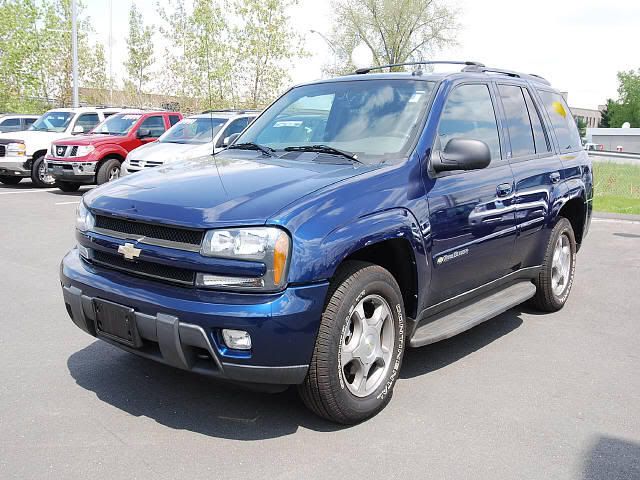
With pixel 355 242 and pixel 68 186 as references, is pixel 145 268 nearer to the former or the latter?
pixel 355 242

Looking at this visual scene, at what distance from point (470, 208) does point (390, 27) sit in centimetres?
5223

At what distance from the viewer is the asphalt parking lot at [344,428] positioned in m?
3.21

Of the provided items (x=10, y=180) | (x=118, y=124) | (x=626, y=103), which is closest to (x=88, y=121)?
(x=118, y=124)

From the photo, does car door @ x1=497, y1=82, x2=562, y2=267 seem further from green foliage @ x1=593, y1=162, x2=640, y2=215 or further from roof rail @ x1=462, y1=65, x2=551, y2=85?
green foliage @ x1=593, y1=162, x2=640, y2=215

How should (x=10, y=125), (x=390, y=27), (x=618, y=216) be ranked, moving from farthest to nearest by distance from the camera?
1. (x=390, y=27)
2. (x=10, y=125)
3. (x=618, y=216)

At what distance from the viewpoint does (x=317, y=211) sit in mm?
3363

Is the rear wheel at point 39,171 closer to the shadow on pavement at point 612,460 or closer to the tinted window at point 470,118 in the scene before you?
the tinted window at point 470,118

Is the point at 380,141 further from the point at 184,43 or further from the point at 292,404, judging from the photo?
the point at 184,43

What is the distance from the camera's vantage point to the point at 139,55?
38.9 metres

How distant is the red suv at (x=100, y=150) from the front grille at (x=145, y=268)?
11.4 metres

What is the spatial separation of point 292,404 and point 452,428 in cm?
93

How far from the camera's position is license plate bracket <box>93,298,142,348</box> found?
343cm

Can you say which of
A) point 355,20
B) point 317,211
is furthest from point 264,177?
point 355,20

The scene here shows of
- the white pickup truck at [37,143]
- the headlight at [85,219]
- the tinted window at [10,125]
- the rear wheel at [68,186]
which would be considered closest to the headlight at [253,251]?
the headlight at [85,219]
